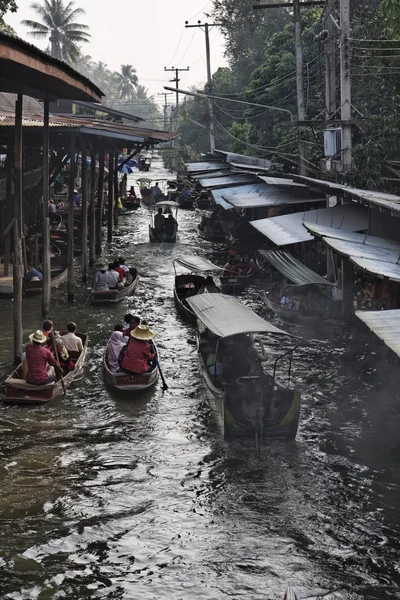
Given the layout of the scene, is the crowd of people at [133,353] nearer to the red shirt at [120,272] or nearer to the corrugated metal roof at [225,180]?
the red shirt at [120,272]

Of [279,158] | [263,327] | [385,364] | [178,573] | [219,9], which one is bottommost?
[178,573]

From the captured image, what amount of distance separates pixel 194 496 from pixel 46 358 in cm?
462

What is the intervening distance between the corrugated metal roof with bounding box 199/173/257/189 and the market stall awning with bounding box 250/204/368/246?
10.3 meters

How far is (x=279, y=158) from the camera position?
36531mm

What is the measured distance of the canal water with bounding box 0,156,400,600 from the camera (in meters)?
9.05

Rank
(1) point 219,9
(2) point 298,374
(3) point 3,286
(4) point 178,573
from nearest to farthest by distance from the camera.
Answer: (4) point 178,573 → (2) point 298,374 → (3) point 3,286 → (1) point 219,9

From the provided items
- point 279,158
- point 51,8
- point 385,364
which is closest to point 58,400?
point 385,364

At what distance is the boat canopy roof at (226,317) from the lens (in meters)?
13.1

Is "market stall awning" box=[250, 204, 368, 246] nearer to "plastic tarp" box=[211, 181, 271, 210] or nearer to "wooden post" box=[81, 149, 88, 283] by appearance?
"wooden post" box=[81, 149, 88, 283]

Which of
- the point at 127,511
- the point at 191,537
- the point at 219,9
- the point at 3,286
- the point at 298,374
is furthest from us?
the point at 219,9

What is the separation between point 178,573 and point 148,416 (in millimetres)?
5588

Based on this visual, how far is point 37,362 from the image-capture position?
47.2 ft

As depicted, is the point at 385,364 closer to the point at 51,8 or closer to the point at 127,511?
the point at 127,511

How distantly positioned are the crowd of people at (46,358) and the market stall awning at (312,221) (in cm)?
697
